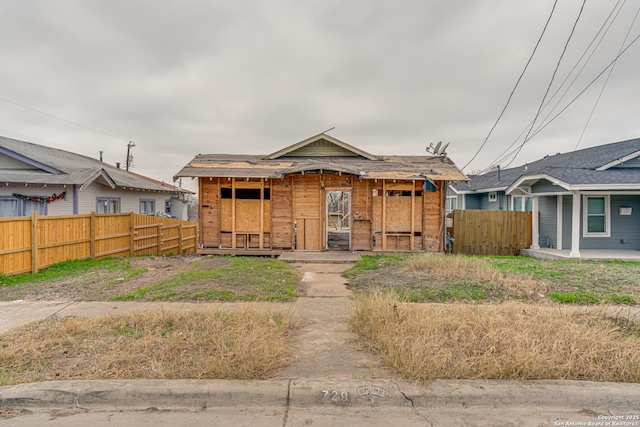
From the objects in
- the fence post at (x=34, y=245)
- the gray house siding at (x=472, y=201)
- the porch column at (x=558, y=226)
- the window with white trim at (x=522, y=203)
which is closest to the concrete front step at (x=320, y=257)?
the fence post at (x=34, y=245)

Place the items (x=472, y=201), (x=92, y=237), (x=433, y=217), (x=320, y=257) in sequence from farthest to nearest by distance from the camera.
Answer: (x=472, y=201), (x=433, y=217), (x=320, y=257), (x=92, y=237)

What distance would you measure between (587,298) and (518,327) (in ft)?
10.2

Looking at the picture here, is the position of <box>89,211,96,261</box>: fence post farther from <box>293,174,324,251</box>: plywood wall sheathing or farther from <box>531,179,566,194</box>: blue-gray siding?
<box>531,179,566,194</box>: blue-gray siding

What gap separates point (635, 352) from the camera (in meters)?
3.83

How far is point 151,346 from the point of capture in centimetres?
414

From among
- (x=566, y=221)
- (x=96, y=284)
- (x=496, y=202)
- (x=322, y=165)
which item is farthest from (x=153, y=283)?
(x=496, y=202)

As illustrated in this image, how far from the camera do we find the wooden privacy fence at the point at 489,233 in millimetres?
15281

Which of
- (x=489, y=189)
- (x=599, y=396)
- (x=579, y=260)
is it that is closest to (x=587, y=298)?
(x=599, y=396)

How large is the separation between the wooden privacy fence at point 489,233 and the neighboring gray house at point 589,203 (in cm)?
70

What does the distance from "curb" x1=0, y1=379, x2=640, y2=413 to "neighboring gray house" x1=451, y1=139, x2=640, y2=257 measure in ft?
38.3

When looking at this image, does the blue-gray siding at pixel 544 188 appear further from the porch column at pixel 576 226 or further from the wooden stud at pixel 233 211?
the wooden stud at pixel 233 211

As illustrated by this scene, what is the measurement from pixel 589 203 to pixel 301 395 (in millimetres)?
15732

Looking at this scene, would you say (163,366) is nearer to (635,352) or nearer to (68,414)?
(68,414)

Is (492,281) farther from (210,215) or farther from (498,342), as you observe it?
(210,215)
